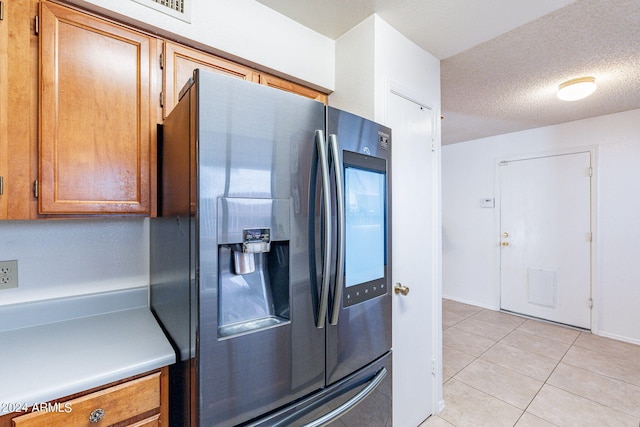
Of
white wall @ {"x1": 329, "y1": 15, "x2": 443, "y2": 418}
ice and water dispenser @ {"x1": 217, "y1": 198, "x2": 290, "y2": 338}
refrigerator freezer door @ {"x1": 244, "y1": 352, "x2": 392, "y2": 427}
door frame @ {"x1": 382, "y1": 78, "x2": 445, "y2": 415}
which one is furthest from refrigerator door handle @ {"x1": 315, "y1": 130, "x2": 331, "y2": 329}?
door frame @ {"x1": 382, "y1": 78, "x2": 445, "y2": 415}

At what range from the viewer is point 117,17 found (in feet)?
3.93

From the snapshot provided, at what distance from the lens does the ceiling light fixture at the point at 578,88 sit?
2.32 m

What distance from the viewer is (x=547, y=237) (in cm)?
371

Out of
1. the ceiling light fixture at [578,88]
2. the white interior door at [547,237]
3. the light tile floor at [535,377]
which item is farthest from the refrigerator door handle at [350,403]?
the white interior door at [547,237]

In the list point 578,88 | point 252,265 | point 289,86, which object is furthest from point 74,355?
point 578,88

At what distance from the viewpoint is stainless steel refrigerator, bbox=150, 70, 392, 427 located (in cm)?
85

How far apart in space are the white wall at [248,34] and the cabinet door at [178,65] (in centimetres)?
4

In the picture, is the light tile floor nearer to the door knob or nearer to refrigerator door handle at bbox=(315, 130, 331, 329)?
the door knob

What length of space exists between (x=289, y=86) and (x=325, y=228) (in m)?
1.05

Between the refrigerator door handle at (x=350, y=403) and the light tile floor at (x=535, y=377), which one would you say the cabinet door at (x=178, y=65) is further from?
the light tile floor at (x=535, y=377)

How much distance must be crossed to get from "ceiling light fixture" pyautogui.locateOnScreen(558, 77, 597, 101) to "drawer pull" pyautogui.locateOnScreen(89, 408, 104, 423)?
349 centimetres

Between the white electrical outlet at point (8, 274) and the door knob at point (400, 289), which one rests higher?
the white electrical outlet at point (8, 274)

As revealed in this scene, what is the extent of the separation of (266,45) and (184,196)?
107 centimetres

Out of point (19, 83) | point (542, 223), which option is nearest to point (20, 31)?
point (19, 83)
